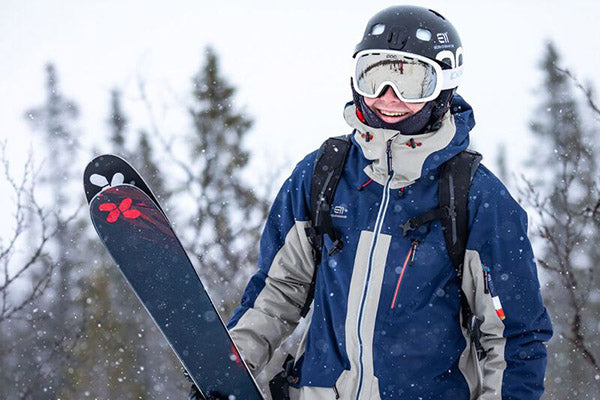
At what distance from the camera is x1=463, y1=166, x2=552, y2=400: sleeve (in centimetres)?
247

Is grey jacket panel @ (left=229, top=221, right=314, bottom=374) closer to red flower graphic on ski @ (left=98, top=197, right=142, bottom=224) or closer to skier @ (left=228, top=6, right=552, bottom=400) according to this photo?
skier @ (left=228, top=6, right=552, bottom=400)

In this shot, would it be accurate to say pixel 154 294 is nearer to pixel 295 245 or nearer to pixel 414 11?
pixel 295 245

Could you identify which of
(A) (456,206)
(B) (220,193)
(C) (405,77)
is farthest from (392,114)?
(B) (220,193)

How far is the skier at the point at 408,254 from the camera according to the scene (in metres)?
2.49

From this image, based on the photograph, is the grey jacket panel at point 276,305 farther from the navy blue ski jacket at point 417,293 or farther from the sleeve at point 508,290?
the sleeve at point 508,290

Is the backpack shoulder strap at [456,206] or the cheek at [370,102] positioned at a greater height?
the cheek at [370,102]

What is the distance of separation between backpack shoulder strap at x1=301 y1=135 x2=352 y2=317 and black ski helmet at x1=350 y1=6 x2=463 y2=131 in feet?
0.80

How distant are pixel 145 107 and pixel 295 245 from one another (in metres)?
14.2

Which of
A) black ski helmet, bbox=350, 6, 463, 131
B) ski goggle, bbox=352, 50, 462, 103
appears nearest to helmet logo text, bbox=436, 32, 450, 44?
black ski helmet, bbox=350, 6, 463, 131

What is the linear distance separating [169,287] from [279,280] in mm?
455

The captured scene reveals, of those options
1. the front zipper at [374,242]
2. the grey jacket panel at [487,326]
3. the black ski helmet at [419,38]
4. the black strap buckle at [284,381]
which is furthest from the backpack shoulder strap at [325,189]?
the grey jacket panel at [487,326]

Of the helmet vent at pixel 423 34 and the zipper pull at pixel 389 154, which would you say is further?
the helmet vent at pixel 423 34

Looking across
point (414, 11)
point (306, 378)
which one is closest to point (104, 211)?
point (306, 378)

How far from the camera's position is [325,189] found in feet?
8.93
